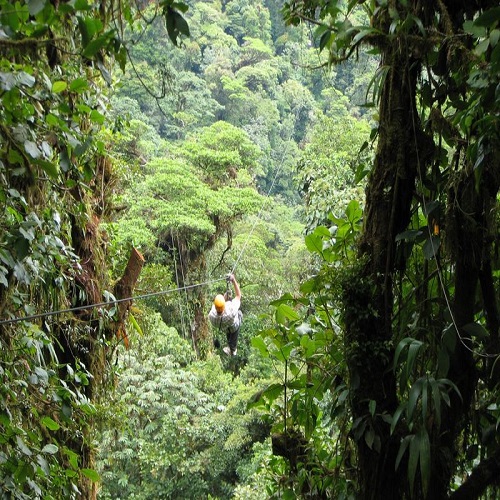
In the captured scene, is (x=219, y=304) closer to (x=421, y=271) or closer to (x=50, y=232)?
(x=50, y=232)

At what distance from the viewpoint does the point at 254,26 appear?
2312cm

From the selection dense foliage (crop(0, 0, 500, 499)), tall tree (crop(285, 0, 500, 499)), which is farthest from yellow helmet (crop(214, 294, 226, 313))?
tall tree (crop(285, 0, 500, 499))

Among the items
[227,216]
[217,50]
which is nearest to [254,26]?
[217,50]

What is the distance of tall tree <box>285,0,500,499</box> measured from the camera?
1517 mm

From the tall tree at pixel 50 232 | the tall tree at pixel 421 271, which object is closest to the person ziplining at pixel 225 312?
the tall tree at pixel 50 232

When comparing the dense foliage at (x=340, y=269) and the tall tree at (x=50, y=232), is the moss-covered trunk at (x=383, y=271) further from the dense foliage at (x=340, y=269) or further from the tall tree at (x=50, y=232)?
the tall tree at (x=50, y=232)

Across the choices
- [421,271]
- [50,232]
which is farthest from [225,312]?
[421,271]

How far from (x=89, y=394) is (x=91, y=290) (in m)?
0.46

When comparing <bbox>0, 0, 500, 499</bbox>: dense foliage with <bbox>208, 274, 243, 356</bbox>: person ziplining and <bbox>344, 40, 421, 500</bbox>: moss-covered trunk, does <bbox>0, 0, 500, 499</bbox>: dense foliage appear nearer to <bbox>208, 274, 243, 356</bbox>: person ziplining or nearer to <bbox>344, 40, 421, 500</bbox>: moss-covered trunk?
<bbox>344, 40, 421, 500</bbox>: moss-covered trunk

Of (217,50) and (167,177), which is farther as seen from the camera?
(217,50)

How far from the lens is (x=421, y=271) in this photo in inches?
70.8

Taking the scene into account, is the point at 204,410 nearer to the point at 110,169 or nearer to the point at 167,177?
the point at 167,177

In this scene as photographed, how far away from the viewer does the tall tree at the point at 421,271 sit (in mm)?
1517

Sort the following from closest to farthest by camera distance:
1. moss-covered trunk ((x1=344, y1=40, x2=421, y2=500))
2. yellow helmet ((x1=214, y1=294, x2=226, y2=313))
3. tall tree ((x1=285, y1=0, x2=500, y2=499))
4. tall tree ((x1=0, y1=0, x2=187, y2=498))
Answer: tall tree ((x1=0, y1=0, x2=187, y2=498)), tall tree ((x1=285, y1=0, x2=500, y2=499)), moss-covered trunk ((x1=344, y1=40, x2=421, y2=500)), yellow helmet ((x1=214, y1=294, x2=226, y2=313))
